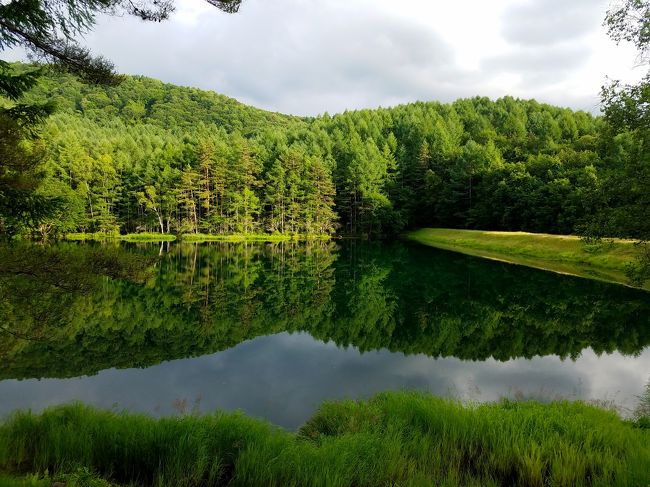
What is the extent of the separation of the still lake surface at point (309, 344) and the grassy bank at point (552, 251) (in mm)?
4805

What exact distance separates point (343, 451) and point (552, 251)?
40.7 meters

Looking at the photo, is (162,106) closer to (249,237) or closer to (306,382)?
(249,237)

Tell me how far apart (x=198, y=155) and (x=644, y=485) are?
7525 cm

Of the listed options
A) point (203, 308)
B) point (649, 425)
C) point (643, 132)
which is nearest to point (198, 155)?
point (203, 308)

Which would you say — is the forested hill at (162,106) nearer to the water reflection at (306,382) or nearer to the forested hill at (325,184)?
the forested hill at (325,184)

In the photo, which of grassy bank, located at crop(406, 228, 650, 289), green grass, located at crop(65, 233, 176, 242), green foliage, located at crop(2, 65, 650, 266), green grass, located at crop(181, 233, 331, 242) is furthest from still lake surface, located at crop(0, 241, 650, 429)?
green grass, located at crop(65, 233, 176, 242)

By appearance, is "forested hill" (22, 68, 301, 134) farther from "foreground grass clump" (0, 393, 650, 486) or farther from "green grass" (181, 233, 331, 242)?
"foreground grass clump" (0, 393, 650, 486)

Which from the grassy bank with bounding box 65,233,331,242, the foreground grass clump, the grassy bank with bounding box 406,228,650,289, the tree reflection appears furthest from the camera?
the grassy bank with bounding box 65,233,331,242

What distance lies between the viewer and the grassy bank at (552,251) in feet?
98.4

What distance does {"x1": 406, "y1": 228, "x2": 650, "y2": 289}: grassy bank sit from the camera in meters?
30.0

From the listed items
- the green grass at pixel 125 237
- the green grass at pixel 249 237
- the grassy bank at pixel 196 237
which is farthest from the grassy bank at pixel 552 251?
the green grass at pixel 125 237

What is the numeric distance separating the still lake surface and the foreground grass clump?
1.76m

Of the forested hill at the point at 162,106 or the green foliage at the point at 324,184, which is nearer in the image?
the green foliage at the point at 324,184

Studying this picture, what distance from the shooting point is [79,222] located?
194 feet
